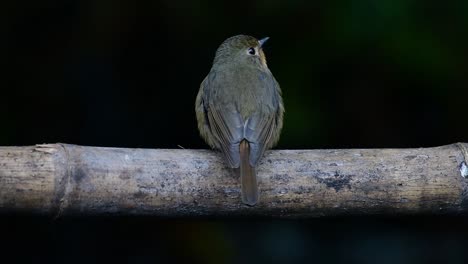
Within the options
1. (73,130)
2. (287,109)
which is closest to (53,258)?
(73,130)

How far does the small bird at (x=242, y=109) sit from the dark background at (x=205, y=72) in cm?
72

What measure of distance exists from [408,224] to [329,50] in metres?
1.27

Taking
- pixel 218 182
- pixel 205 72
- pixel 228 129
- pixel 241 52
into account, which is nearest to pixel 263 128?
pixel 228 129

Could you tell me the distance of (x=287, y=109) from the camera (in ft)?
19.7

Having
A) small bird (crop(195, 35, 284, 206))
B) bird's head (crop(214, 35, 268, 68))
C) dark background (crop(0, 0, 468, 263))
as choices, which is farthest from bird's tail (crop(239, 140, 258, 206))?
dark background (crop(0, 0, 468, 263))

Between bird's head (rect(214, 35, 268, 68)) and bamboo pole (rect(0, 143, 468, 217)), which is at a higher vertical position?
bird's head (rect(214, 35, 268, 68))

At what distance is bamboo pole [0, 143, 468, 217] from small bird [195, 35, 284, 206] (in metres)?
0.08

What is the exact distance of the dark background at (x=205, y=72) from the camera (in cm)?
598

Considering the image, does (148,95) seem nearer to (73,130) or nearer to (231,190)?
(73,130)

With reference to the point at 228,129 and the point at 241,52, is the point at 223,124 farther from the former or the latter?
the point at 241,52

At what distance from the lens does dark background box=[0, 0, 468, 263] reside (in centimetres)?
598

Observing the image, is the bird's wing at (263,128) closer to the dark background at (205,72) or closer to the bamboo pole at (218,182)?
the bamboo pole at (218,182)

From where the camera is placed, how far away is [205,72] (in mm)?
6480

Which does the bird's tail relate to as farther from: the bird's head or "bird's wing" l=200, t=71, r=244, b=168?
the bird's head
